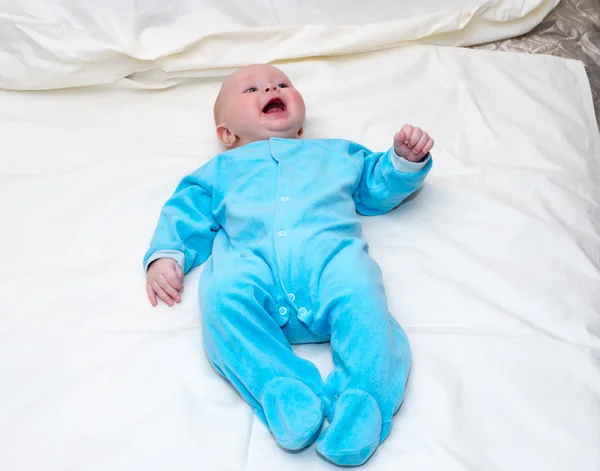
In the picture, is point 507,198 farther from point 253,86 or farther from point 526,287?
point 253,86

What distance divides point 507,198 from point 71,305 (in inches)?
34.4

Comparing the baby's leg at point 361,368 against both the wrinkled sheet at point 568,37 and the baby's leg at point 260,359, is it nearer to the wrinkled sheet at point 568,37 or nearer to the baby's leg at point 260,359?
the baby's leg at point 260,359

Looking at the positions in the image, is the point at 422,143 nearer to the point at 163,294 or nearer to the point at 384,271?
the point at 384,271

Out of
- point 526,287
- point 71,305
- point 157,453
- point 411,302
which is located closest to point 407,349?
point 411,302

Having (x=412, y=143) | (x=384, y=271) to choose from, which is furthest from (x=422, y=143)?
(x=384, y=271)

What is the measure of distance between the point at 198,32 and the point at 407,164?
27.1 inches

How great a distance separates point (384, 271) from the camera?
1.25 meters

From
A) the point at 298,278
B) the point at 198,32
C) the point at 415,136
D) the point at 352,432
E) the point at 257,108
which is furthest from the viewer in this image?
the point at 198,32

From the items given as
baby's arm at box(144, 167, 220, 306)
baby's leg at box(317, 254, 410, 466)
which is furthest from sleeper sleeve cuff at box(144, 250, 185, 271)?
baby's leg at box(317, 254, 410, 466)

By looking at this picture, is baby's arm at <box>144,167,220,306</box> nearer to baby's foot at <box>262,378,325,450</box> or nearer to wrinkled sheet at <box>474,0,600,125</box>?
baby's foot at <box>262,378,325,450</box>

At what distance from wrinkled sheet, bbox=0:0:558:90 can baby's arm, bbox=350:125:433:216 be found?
0.46m

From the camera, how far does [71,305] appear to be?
1211 millimetres

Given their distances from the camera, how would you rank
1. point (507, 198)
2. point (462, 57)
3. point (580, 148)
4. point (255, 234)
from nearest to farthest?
Answer: point (255, 234), point (507, 198), point (580, 148), point (462, 57)

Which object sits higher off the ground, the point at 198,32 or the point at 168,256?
the point at 198,32
